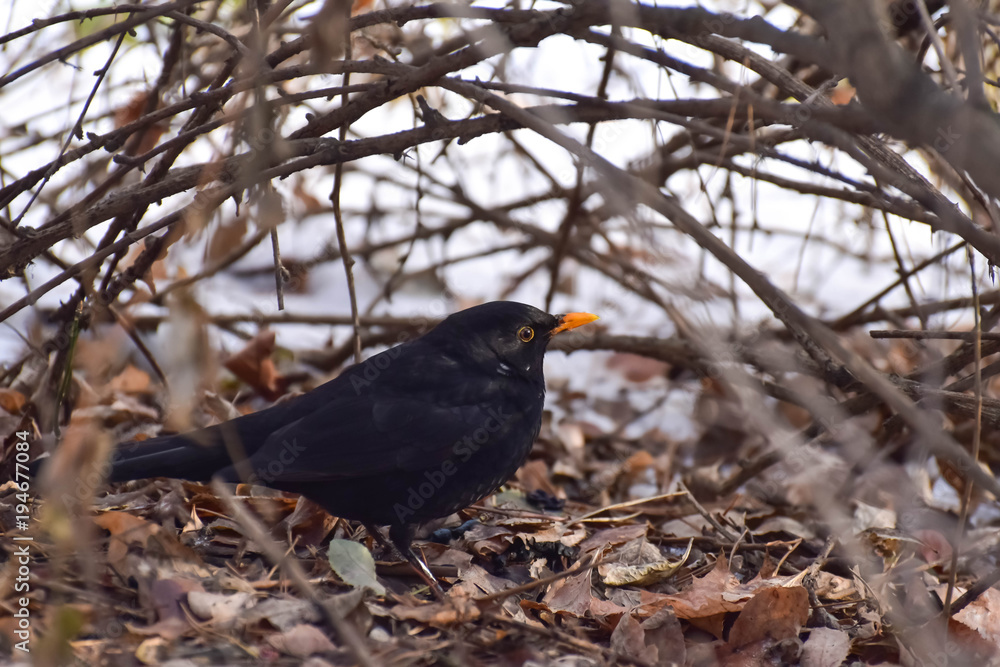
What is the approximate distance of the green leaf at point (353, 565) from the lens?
8.75ft

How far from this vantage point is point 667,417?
5.79 meters

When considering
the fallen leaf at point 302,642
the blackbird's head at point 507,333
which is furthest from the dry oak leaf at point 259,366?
the fallen leaf at point 302,642

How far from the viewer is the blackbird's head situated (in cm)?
386

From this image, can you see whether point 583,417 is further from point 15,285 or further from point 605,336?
point 15,285

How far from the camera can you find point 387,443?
11.1ft

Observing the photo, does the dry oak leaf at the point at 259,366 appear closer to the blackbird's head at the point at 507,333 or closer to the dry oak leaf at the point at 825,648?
the blackbird's head at the point at 507,333

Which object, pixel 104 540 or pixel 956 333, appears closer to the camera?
pixel 104 540

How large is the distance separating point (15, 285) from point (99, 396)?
7.42ft

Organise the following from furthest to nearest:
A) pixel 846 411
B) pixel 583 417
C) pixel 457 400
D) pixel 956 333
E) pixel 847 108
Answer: pixel 583 417 < pixel 846 411 < pixel 457 400 < pixel 956 333 < pixel 847 108

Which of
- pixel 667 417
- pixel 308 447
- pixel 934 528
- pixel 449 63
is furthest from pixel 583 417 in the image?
pixel 449 63

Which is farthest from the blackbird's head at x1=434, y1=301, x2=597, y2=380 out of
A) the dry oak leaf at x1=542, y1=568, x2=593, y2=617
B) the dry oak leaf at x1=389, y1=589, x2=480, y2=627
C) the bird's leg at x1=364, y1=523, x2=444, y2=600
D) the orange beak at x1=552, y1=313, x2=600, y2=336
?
the dry oak leaf at x1=389, y1=589, x2=480, y2=627

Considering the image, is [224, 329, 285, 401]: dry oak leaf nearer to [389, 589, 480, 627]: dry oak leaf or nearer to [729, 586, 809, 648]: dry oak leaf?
[389, 589, 480, 627]: dry oak leaf

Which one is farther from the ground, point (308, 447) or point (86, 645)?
point (308, 447)

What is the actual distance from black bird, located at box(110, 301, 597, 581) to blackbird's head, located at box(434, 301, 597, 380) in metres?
0.04
